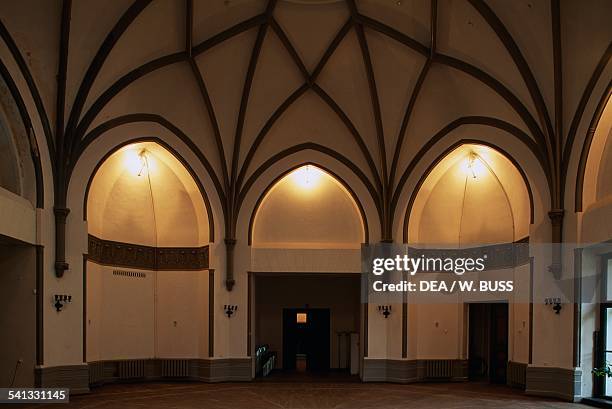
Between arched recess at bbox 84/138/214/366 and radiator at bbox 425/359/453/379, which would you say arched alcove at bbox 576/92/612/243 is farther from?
arched recess at bbox 84/138/214/366

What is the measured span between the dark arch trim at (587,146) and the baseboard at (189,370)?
10808mm

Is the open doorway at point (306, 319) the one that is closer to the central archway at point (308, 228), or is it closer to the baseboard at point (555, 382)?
the central archway at point (308, 228)

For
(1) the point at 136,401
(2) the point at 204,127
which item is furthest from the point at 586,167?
(1) the point at 136,401

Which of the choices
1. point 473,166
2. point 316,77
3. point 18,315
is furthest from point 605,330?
point 18,315

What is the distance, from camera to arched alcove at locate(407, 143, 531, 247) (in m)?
21.2

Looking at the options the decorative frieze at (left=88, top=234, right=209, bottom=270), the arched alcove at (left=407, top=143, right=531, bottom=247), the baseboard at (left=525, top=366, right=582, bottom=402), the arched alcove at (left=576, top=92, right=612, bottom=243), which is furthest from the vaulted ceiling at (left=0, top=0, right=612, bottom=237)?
the baseboard at (left=525, top=366, right=582, bottom=402)

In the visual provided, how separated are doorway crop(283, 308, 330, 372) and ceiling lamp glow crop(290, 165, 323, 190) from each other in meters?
5.78

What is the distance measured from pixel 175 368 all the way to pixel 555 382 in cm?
1120

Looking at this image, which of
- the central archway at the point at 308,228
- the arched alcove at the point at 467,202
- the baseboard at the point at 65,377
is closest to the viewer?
the baseboard at the point at 65,377

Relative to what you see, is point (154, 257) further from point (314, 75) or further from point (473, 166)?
point (473, 166)

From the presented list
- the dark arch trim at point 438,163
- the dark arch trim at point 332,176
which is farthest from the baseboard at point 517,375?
the dark arch trim at point 332,176

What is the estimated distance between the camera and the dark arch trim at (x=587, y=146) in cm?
1564

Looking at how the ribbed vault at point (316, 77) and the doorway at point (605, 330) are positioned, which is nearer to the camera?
the ribbed vault at point (316, 77)

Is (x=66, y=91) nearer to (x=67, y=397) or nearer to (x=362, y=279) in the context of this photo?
(x=67, y=397)
